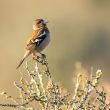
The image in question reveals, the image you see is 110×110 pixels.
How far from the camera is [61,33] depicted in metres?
24.0

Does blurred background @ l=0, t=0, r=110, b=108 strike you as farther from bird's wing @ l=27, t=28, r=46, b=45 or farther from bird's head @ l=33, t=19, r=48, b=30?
bird's wing @ l=27, t=28, r=46, b=45

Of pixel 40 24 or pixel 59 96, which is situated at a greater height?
pixel 40 24

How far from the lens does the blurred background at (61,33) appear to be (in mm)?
19875

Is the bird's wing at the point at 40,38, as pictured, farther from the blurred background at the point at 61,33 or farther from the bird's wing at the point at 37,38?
the blurred background at the point at 61,33

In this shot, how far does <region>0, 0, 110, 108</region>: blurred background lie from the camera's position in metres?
19.9

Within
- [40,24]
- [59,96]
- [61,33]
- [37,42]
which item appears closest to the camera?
[59,96]

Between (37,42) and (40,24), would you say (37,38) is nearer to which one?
(37,42)

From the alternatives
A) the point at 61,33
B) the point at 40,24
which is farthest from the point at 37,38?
the point at 61,33

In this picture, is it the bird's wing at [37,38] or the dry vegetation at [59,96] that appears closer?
the dry vegetation at [59,96]

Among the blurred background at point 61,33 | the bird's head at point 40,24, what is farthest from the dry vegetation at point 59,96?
the blurred background at point 61,33

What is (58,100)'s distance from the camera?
665cm

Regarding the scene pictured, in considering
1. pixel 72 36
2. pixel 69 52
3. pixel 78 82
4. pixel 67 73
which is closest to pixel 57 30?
pixel 72 36

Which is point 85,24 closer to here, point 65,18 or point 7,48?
point 65,18

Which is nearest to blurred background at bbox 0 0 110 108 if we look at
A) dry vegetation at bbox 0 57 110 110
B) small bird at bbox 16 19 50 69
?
small bird at bbox 16 19 50 69
